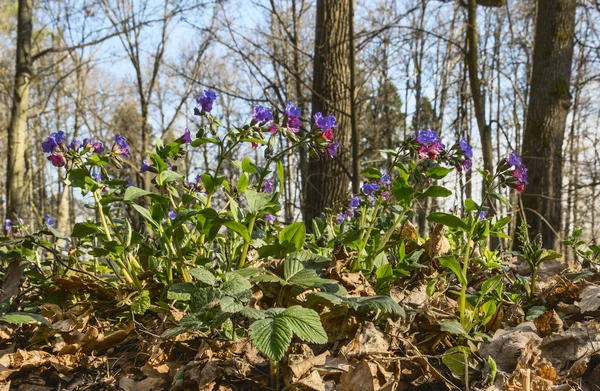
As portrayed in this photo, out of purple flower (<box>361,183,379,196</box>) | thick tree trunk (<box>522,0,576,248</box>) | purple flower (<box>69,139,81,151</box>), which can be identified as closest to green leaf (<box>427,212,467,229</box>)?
purple flower (<box>361,183,379,196</box>)

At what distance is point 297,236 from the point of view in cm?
153

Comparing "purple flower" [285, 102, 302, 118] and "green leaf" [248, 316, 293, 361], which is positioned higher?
"purple flower" [285, 102, 302, 118]

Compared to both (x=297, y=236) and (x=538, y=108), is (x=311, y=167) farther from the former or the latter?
(x=297, y=236)

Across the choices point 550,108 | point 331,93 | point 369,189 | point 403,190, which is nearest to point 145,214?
point 403,190

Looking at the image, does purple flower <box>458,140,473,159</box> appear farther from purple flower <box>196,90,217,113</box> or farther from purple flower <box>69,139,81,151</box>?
purple flower <box>69,139,81,151</box>

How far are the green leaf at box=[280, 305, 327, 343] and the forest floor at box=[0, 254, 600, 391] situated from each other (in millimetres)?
151

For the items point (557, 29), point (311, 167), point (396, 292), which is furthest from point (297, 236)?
point (557, 29)

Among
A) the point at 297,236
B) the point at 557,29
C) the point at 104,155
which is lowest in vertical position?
the point at 297,236

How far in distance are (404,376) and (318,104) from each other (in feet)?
13.6

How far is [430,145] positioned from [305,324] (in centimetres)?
87

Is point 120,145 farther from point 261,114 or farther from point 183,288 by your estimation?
point 183,288

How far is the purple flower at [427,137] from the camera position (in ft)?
5.54

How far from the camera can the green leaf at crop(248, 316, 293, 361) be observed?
105 centimetres

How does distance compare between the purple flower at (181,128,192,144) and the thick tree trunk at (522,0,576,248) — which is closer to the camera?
the purple flower at (181,128,192,144)
